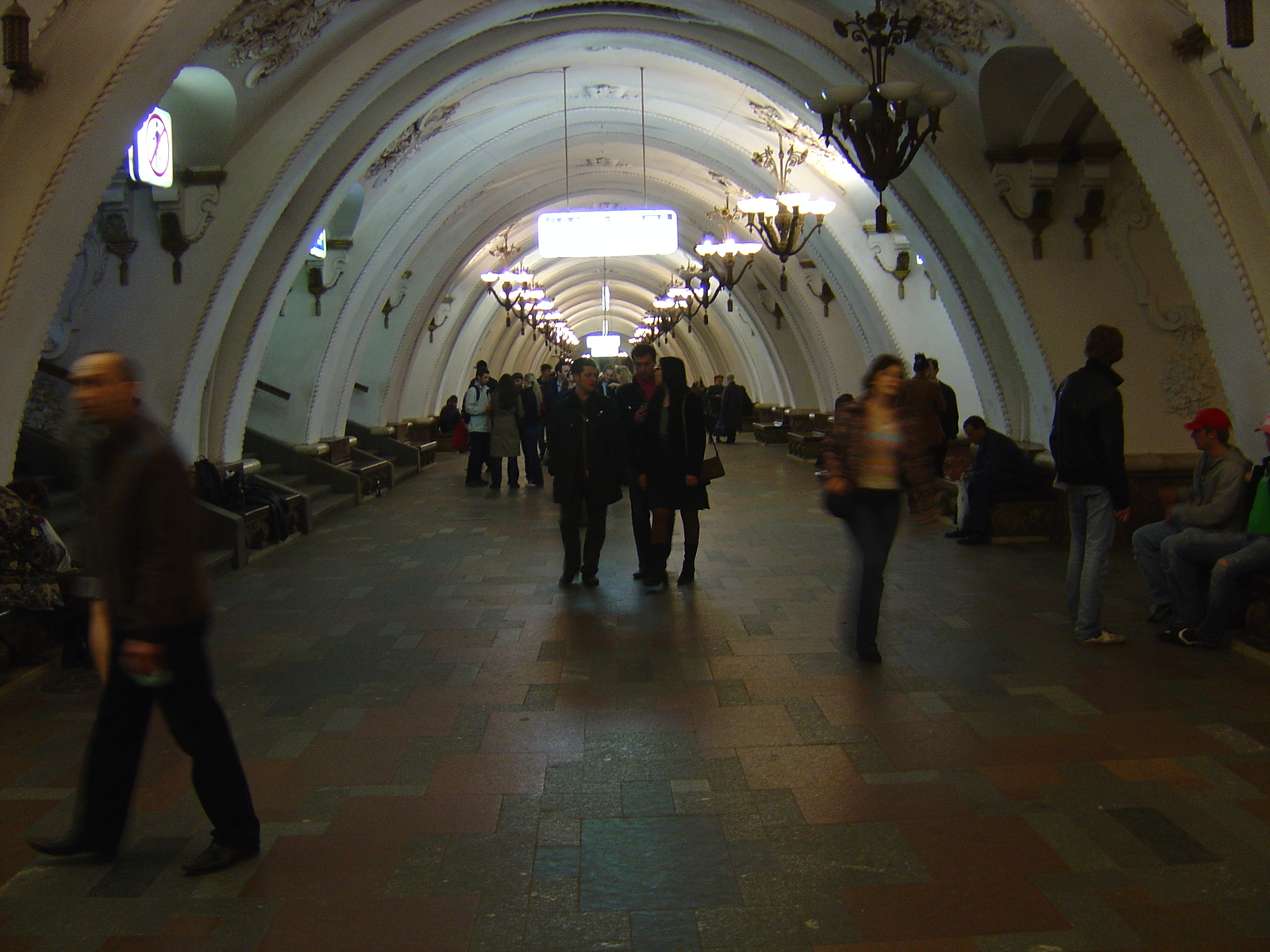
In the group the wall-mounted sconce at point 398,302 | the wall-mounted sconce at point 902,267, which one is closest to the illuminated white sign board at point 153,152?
the wall-mounted sconce at point 398,302

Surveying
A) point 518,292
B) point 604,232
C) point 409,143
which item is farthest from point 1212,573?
point 518,292

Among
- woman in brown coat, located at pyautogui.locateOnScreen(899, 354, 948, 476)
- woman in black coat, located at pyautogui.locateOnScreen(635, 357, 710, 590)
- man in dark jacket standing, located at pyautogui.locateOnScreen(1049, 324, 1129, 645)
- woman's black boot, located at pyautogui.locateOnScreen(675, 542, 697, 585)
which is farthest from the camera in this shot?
woman in brown coat, located at pyautogui.locateOnScreen(899, 354, 948, 476)

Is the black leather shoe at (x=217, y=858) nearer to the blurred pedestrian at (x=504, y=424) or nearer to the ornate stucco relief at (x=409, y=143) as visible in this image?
the blurred pedestrian at (x=504, y=424)

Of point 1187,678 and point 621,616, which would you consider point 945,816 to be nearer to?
point 1187,678

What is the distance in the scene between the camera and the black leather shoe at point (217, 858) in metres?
2.68

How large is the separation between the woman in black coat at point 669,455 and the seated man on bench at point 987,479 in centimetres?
241

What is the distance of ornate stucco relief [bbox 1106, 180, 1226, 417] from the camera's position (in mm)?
7477

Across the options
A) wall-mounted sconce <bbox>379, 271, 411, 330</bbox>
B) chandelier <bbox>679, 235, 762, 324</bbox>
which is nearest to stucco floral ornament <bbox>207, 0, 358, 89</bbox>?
chandelier <bbox>679, 235, 762, 324</bbox>

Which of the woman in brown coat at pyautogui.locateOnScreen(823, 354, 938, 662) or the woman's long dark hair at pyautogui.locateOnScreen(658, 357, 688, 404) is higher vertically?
the woman's long dark hair at pyautogui.locateOnScreen(658, 357, 688, 404)

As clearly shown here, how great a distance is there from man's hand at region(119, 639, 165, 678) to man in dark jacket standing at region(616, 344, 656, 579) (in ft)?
12.2

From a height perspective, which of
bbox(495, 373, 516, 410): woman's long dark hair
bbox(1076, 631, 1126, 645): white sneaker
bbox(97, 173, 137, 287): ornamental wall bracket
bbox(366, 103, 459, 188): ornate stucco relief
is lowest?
bbox(1076, 631, 1126, 645): white sneaker

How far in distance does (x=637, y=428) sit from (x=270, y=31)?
360cm

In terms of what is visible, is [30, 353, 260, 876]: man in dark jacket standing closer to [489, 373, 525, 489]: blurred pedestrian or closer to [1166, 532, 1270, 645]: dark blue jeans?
[1166, 532, 1270, 645]: dark blue jeans

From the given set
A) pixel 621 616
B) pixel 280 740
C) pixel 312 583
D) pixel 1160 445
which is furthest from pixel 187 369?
pixel 1160 445
